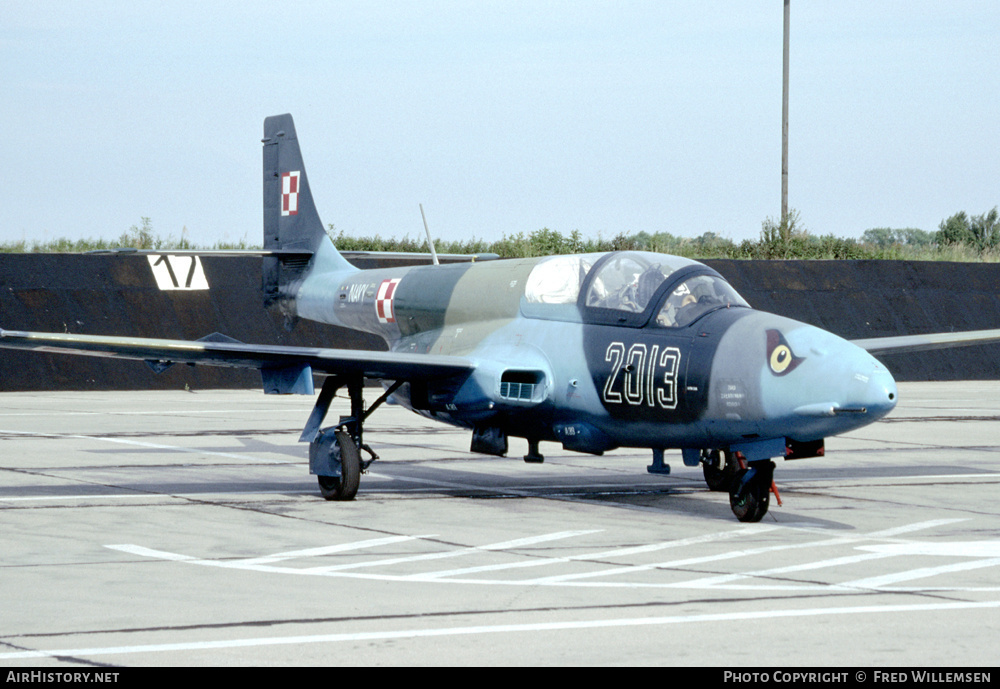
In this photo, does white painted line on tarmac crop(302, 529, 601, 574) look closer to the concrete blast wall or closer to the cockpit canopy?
the cockpit canopy

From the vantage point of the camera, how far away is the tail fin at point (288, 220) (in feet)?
62.7

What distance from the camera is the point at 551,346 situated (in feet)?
44.0

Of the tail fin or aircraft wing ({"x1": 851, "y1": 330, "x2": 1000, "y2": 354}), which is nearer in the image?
aircraft wing ({"x1": 851, "y1": 330, "x2": 1000, "y2": 354})

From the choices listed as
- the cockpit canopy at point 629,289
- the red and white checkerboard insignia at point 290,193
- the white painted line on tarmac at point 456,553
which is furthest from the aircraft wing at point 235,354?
the red and white checkerboard insignia at point 290,193

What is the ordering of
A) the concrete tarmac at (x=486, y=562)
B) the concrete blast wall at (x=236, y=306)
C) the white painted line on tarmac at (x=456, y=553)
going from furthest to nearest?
the concrete blast wall at (x=236, y=306) < the white painted line on tarmac at (x=456, y=553) < the concrete tarmac at (x=486, y=562)

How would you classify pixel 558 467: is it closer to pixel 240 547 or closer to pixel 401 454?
pixel 401 454

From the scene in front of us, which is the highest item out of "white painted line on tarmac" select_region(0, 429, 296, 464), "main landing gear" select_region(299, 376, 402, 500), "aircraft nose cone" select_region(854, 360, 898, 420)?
"aircraft nose cone" select_region(854, 360, 898, 420)

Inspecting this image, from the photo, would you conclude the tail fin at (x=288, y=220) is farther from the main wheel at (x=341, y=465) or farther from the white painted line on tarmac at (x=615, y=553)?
the white painted line on tarmac at (x=615, y=553)

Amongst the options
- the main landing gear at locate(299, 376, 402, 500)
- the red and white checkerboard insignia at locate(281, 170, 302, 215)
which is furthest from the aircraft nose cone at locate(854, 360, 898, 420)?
the red and white checkerboard insignia at locate(281, 170, 302, 215)

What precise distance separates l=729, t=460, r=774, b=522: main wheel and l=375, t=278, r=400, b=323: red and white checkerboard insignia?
19.0 feet

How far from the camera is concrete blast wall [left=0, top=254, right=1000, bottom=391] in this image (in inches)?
1196

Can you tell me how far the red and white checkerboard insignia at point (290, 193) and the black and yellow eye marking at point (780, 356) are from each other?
9989 mm

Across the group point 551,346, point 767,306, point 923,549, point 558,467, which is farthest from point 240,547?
point 767,306

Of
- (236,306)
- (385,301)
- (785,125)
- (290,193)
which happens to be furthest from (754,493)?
(785,125)
